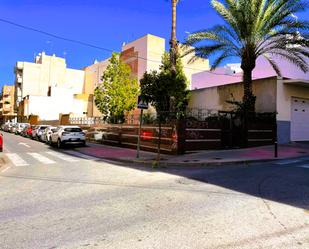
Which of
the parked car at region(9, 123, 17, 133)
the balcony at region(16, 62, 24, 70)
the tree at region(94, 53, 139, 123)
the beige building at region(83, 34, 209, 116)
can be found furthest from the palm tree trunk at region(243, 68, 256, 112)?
the balcony at region(16, 62, 24, 70)

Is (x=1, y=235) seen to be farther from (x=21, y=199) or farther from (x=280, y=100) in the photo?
(x=280, y=100)

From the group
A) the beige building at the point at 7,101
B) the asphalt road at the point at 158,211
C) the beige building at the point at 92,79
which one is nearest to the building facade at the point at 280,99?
the asphalt road at the point at 158,211

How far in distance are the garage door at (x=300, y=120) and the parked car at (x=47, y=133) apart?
1793 cm

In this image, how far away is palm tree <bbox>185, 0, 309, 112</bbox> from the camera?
62.9 feet

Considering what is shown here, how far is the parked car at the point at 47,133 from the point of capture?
29541mm

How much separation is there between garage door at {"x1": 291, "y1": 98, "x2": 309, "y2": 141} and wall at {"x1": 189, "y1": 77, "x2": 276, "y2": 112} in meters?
2.05

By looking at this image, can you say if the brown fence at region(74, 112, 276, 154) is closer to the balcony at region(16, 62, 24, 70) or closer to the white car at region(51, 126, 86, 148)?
the white car at region(51, 126, 86, 148)

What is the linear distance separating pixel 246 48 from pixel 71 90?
63.2m

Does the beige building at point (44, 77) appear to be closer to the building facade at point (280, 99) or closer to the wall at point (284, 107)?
the building facade at point (280, 99)

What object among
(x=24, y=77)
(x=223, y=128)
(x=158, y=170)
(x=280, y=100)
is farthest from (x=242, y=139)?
(x=24, y=77)

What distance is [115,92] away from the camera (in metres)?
34.8

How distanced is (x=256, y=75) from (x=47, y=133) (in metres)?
20.0

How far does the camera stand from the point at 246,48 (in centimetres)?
2020

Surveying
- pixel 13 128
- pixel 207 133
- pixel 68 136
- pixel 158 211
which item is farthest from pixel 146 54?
pixel 158 211
